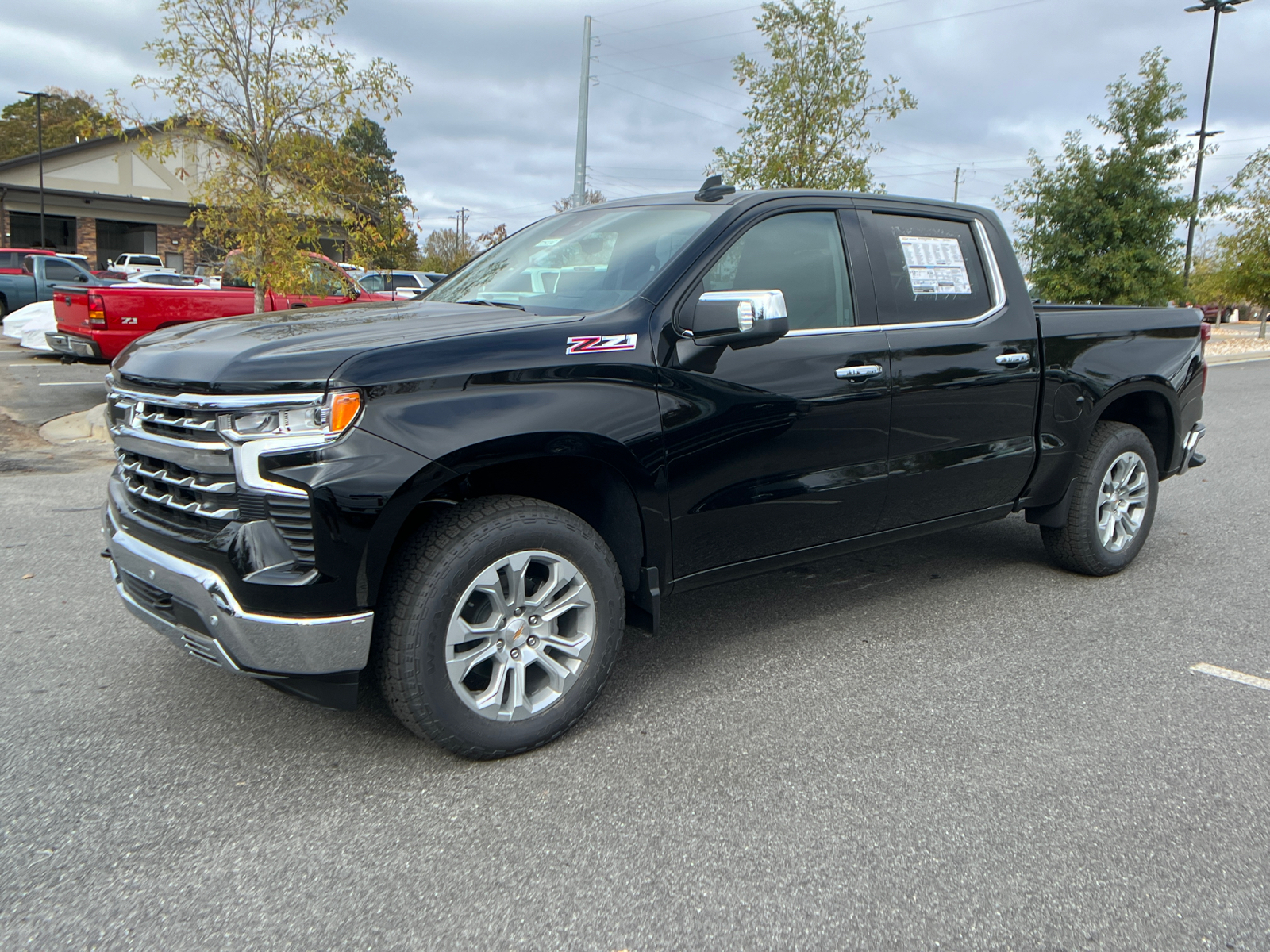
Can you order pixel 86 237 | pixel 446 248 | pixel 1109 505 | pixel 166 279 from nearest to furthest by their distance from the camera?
pixel 1109 505 < pixel 166 279 < pixel 86 237 < pixel 446 248

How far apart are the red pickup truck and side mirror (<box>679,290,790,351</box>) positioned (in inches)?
360

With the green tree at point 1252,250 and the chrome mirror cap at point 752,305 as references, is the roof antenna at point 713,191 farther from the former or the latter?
the green tree at point 1252,250

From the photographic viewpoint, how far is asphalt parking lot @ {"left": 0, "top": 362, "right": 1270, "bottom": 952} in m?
2.34

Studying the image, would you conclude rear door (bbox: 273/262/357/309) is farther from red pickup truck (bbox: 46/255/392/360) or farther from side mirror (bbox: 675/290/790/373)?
side mirror (bbox: 675/290/790/373)

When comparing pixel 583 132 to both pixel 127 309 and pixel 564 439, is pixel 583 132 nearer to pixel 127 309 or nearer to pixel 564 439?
pixel 127 309

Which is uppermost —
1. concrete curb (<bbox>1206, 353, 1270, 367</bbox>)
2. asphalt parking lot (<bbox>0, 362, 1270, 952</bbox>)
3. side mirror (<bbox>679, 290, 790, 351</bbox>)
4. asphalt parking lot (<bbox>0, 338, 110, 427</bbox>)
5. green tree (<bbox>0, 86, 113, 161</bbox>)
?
green tree (<bbox>0, 86, 113, 161</bbox>)

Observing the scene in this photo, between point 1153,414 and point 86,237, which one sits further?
point 86,237

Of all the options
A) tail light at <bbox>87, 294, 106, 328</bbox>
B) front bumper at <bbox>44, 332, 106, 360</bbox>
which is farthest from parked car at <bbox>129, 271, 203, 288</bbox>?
tail light at <bbox>87, 294, 106, 328</bbox>

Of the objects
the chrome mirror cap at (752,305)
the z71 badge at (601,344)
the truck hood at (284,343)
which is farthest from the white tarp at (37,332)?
the chrome mirror cap at (752,305)

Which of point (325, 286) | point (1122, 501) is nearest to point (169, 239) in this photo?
point (325, 286)

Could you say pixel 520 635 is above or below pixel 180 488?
below

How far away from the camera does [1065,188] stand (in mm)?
20750

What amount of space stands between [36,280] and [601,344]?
24430 mm

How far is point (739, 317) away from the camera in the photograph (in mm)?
3232
